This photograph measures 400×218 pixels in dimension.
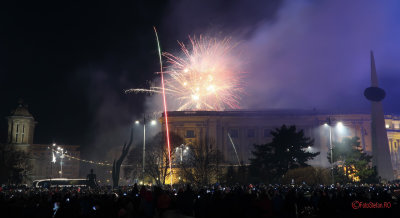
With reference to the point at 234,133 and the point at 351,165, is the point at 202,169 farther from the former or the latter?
the point at 234,133

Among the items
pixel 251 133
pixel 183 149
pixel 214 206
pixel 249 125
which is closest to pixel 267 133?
pixel 251 133

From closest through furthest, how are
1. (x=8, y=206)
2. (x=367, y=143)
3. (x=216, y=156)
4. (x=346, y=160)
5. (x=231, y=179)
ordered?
(x=8, y=206) → (x=346, y=160) → (x=231, y=179) → (x=216, y=156) → (x=367, y=143)

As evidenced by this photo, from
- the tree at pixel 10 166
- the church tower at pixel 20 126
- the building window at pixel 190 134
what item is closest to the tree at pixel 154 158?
the building window at pixel 190 134

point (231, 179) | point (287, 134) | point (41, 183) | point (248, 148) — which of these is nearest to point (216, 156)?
point (231, 179)

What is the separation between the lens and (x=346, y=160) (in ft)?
185

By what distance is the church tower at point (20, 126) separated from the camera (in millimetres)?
102000

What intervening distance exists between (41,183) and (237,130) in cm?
5738

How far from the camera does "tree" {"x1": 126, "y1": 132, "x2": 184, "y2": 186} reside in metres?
72.9

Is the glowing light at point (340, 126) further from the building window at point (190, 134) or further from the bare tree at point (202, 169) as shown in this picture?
the bare tree at point (202, 169)

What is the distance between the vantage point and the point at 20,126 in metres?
103

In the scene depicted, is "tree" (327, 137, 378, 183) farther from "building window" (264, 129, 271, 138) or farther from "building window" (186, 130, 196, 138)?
"building window" (186, 130, 196, 138)

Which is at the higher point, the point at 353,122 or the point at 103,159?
the point at 353,122

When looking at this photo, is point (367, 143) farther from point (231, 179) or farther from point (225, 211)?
point (225, 211)

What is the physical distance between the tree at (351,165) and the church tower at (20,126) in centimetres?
7601
